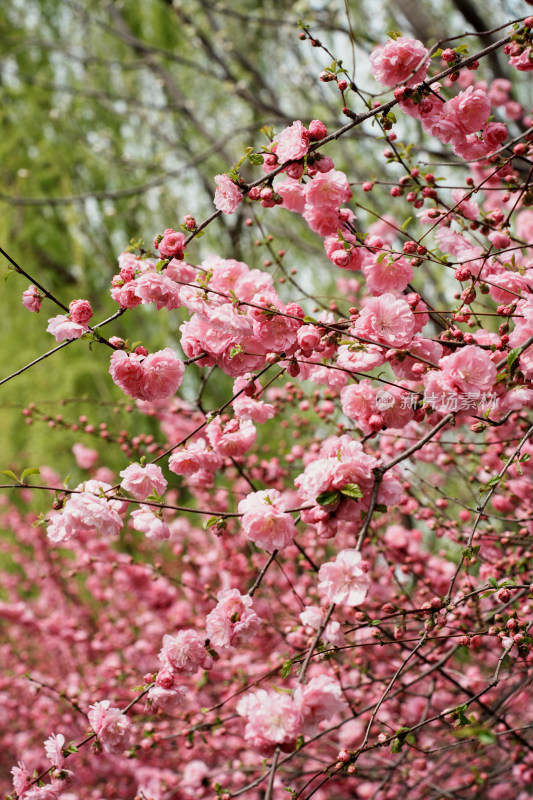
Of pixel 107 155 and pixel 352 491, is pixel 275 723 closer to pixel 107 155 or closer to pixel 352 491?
pixel 352 491

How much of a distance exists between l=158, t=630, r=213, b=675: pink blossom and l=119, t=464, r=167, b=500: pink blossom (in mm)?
262

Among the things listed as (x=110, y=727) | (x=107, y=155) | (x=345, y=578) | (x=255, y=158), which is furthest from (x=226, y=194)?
(x=107, y=155)

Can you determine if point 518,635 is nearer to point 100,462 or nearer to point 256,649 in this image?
point 256,649

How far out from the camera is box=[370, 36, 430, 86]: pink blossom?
1132 millimetres

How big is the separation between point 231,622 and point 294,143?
2.77ft

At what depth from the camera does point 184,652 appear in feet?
3.69

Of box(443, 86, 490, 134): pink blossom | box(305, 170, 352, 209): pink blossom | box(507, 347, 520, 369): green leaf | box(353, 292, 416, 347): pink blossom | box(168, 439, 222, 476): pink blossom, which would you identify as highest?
box(305, 170, 352, 209): pink blossom

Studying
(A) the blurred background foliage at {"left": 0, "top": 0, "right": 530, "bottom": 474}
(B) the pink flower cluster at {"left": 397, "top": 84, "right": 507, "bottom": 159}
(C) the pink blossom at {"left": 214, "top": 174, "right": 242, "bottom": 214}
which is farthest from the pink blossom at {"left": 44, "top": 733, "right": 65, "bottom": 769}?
(A) the blurred background foliage at {"left": 0, "top": 0, "right": 530, "bottom": 474}

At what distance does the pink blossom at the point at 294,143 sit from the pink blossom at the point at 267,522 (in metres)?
0.59

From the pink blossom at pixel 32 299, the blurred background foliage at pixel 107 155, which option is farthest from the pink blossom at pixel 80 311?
the blurred background foliage at pixel 107 155

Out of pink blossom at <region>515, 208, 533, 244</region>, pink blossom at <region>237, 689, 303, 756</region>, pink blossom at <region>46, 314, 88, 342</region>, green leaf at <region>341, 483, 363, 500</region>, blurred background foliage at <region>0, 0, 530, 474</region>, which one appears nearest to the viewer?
Result: pink blossom at <region>237, 689, 303, 756</region>

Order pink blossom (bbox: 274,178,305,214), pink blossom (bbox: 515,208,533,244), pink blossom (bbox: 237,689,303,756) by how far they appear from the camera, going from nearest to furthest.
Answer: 1. pink blossom (bbox: 237,689,303,756)
2. pink blossom (bbox: 274,178,305,214)
3. pink blossom (bbox: 515,208,533,244)

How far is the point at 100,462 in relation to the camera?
167 inches

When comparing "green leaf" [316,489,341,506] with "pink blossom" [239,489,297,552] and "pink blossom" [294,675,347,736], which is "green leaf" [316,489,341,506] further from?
"pink blossom" [294,675,347,736]
